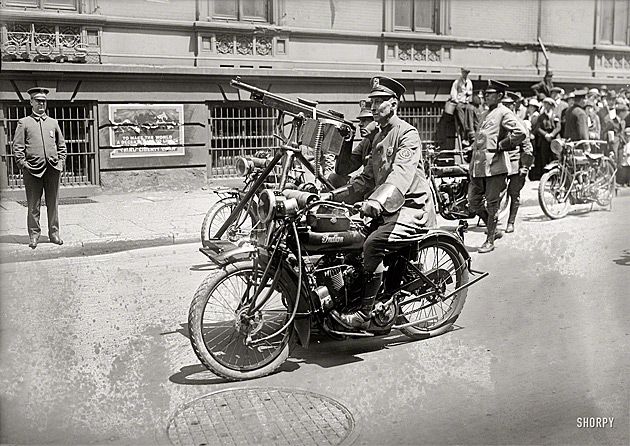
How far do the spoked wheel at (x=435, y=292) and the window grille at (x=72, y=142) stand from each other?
563 centimetres

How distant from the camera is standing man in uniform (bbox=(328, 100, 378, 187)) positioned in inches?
227

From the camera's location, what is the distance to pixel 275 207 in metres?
4.74

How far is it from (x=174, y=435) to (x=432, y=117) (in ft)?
30.1

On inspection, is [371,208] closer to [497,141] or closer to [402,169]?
[402,169]

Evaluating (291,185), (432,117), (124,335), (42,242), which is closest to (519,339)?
(291,185)

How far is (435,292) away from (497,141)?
4.29 metres

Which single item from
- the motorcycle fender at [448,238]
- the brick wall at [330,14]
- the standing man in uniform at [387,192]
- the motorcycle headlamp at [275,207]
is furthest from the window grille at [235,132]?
the motorcycle headlamp at [275,207]

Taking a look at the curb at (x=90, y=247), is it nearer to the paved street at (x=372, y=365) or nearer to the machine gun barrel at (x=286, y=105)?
the paved street at (x=372, y=365)

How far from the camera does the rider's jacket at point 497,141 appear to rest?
9.27 metres

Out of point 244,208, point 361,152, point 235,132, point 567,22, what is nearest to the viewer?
point 361,152

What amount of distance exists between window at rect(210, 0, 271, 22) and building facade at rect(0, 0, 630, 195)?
0.10 ft

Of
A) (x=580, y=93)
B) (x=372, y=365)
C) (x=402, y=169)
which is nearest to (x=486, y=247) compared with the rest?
(x=402, y=169)

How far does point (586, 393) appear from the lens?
4422mm

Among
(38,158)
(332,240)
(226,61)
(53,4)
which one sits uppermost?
(53,4)
